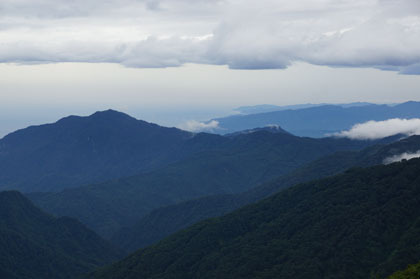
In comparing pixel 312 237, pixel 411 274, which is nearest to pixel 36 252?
pixel 312 237

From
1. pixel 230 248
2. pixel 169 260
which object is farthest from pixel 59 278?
pixel 230 248

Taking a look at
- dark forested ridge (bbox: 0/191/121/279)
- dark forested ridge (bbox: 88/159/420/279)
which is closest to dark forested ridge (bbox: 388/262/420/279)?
dark forested ridge (bbox: 88/159/420/279)

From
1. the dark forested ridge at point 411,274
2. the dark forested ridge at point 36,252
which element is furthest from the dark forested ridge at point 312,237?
the dark forested ridge at point 411,274

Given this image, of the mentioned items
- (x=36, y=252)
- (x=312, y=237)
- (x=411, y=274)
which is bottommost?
(x=36, y=252)

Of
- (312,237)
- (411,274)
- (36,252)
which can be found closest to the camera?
(411,274)

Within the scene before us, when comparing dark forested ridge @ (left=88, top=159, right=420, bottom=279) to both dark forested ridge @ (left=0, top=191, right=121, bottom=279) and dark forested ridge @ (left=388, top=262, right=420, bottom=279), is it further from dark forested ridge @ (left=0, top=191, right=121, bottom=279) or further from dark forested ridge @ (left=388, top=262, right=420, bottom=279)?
dark forested ridge @ (left=388, top=262, right=420, bottom=279)

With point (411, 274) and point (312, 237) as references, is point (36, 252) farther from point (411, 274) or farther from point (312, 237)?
point (411, 274)

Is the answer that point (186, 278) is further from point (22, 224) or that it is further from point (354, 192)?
point (22, 224)

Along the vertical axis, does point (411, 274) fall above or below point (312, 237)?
above
